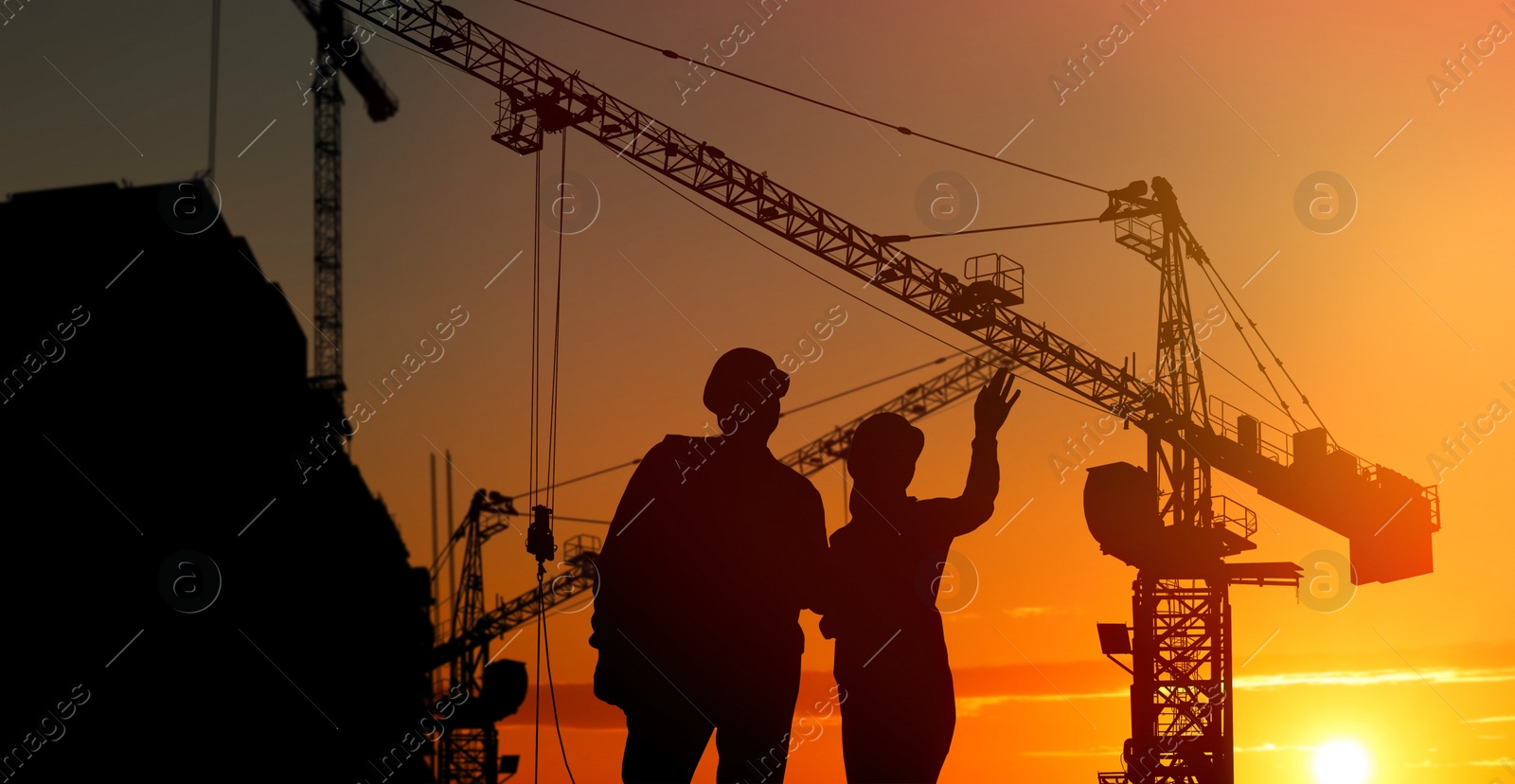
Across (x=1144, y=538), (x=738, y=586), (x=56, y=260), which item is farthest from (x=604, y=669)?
(x=56, y=260)

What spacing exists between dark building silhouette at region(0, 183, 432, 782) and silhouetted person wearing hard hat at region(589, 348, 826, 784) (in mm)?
26507

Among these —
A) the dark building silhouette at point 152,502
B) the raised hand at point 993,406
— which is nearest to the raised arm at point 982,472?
the raised hand at point 993,406

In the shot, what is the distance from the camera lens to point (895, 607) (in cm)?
703

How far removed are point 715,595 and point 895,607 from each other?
1.06 meters

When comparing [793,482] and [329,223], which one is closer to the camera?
[793,482]

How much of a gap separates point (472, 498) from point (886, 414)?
6383 centimetres

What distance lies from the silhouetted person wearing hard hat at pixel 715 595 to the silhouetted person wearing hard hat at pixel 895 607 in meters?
0.42

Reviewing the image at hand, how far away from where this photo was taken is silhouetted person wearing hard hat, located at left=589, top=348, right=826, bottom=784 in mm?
6508

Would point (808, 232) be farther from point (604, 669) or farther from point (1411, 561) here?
point (604, 669)

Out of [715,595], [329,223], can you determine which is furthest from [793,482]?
[329,223]

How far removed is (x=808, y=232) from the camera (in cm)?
4331

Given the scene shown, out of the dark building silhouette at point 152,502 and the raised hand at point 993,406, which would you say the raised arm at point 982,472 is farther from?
the dark building silhouette at point 152,502

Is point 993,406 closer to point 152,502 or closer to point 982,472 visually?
point 982,472

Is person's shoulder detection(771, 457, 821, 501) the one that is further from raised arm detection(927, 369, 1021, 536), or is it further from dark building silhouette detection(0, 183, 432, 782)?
dark building silhouette detection(0, 183, 432, 782)
